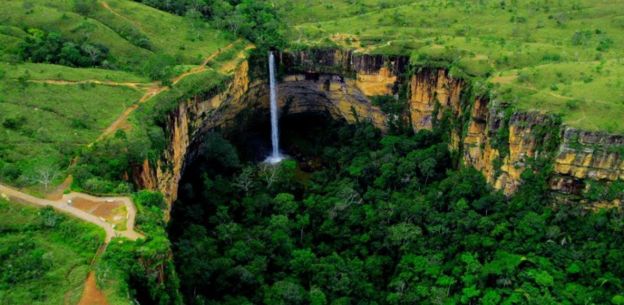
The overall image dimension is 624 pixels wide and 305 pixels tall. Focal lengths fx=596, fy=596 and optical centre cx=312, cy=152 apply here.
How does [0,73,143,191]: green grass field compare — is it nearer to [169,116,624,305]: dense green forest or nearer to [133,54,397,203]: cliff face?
[133,54,397,203]: cliff face

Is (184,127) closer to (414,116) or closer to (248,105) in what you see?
(248,105)

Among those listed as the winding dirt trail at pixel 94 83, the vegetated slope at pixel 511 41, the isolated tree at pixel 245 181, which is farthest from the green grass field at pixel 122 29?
the isolated tree at pixel 245 181

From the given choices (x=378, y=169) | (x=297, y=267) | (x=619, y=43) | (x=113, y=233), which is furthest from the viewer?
(x=619, y=43)

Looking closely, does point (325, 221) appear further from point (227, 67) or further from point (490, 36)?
point (490, 36)

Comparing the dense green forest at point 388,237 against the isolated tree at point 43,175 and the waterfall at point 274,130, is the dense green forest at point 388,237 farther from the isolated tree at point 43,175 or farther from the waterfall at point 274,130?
the isolated tree at point 43,175

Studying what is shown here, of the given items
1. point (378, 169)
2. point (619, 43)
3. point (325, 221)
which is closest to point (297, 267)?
point (325, 221)

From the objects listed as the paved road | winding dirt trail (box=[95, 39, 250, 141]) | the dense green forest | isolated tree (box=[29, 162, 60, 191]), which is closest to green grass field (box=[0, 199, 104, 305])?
the paved road

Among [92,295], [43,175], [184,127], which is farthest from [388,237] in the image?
[43,175]

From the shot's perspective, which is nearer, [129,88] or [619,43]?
[129,88]
